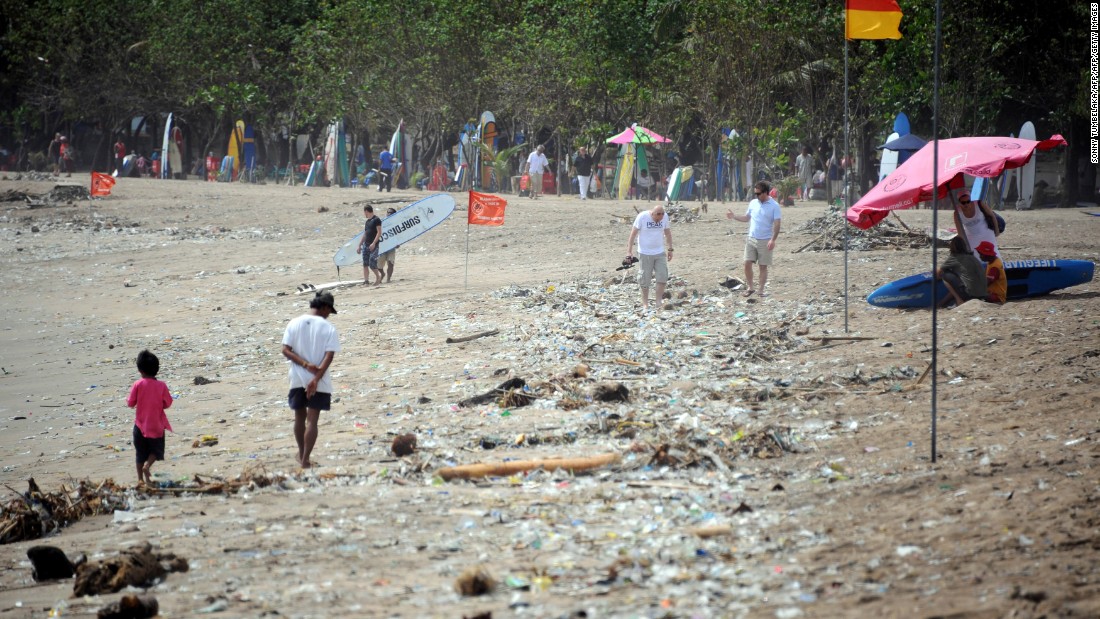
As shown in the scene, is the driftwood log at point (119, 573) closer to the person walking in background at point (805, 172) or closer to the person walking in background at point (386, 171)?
the person walking in background at point (805, 172)

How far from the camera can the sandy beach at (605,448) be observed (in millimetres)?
5547

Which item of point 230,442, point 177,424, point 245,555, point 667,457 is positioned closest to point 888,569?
point 667,457

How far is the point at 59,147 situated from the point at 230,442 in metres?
45.2

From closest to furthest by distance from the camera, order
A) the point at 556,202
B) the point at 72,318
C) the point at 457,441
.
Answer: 1. the point at 457,441
2. the point at 72,318
3. the point at 556,202

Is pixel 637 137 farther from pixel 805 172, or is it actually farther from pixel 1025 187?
pixel 1025 187

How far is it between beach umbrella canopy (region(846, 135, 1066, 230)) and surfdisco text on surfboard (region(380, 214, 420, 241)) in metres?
8.04

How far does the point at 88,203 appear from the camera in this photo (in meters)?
35.4

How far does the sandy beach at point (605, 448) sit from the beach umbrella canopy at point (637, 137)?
1317 cm

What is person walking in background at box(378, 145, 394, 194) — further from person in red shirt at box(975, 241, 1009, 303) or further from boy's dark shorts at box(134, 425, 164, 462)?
boy's dark shorts at box(134, 425, 164, 462)

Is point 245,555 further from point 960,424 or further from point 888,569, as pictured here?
point 960,424

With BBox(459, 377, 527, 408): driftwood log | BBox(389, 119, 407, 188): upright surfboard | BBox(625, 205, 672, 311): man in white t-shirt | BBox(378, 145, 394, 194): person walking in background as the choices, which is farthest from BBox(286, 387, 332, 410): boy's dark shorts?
BBox(389, 119, 407, 188): upright surfboard

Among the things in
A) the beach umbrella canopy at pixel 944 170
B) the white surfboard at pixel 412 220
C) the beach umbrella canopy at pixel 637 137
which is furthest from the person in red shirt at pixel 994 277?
the beach umbrella canopy at pixel 637 137

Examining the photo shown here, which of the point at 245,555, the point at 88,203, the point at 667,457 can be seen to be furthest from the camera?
the point at 88,203

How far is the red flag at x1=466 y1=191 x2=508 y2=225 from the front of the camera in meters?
18.1
